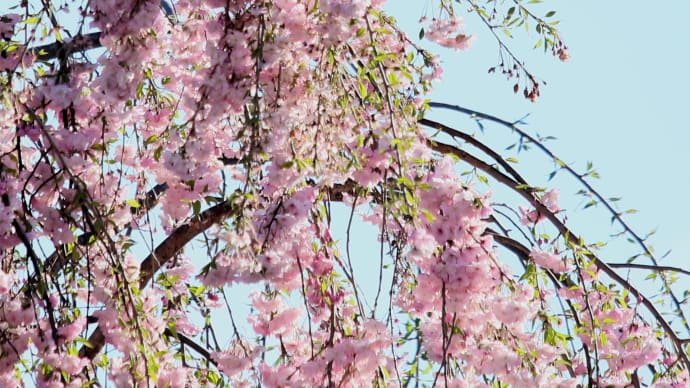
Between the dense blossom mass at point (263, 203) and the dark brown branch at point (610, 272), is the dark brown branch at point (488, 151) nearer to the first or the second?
the dark brown branch at point (610, 272)

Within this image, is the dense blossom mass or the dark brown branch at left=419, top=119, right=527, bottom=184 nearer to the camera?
the dense blossom mass

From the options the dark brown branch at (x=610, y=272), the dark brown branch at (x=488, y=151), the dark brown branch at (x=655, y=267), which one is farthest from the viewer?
the dark brown branch at (x=488, y=151)

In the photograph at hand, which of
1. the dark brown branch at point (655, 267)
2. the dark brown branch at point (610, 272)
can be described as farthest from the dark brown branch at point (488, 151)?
the dark brown branch at point (655, 267)

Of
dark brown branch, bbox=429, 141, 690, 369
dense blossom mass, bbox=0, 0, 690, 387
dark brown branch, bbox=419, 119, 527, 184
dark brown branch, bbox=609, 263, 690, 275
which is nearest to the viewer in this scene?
dense blossom mass, bbox=0, 0, 690, 387

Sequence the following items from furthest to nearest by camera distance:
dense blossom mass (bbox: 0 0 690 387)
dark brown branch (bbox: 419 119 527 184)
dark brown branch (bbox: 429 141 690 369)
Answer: dark brown branch (bbox: 419 119 527 184), dark brown branch (bbox: 429 141 690 369), dense blossom mass (bbox: 0 0 690 387)

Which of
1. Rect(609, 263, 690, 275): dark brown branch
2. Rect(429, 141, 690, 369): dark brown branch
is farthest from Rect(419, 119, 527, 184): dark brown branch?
Rect(609, 263, 690, 275): dark brown branch

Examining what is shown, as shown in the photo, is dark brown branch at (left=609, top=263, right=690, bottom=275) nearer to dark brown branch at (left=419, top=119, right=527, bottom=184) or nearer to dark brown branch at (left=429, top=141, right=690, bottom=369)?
dark brown branch at (left=429, top=141, right=690, bottom=369)

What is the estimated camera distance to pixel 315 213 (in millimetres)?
2773

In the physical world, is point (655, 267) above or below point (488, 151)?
below

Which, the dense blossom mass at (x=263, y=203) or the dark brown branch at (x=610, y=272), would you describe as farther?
the dark brown branch at (x=610, y=272)

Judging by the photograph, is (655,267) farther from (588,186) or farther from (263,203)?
(263,203)

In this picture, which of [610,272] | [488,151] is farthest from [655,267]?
[488,151]

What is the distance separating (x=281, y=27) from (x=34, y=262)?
755 millimetres

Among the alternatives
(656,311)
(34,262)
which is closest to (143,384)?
(34,262)
